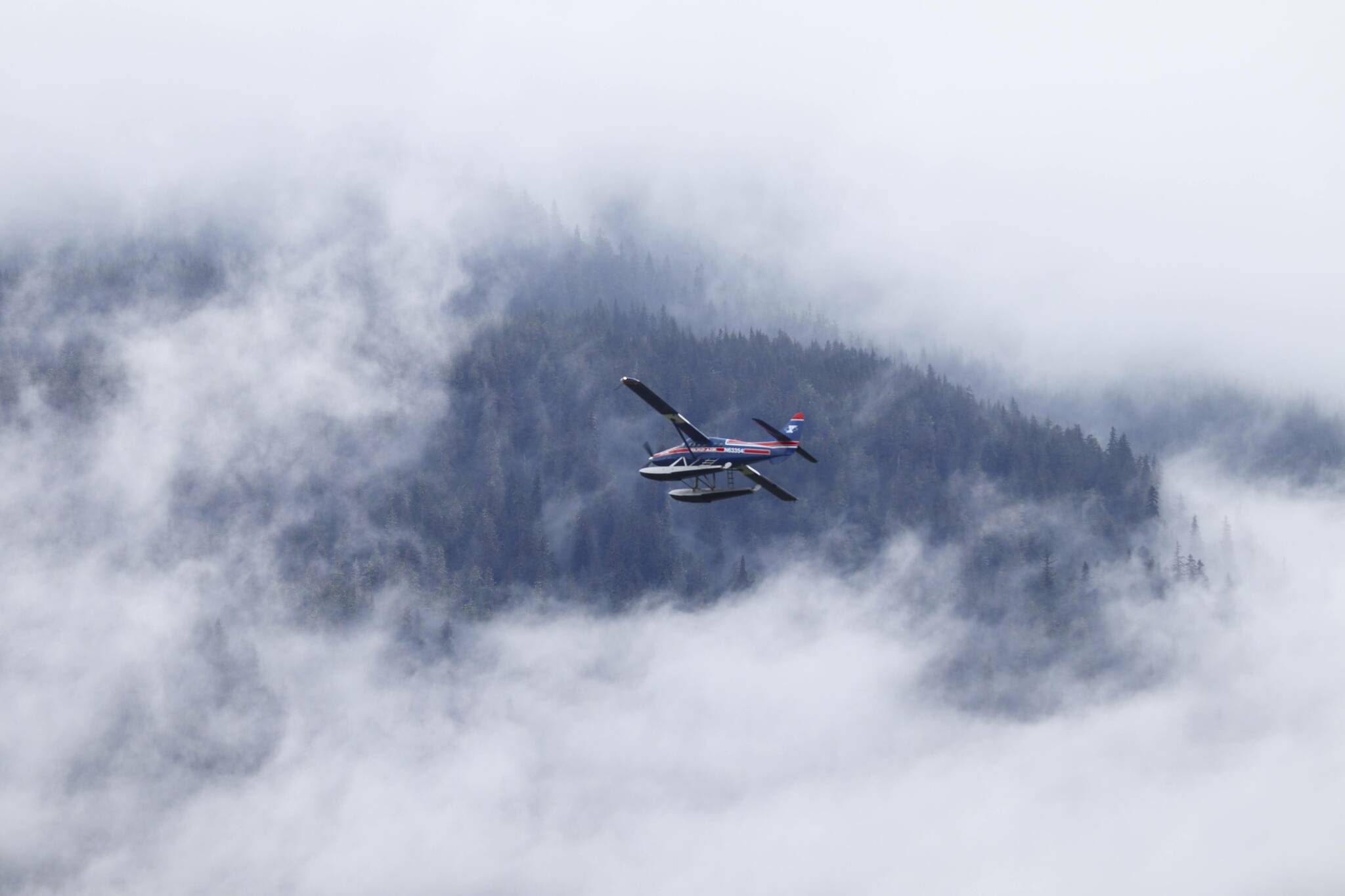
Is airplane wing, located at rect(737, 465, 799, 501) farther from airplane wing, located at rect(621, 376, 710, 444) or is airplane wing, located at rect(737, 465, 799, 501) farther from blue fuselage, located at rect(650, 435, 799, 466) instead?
airplane wing, located at rect(621, 376, 710, 444)

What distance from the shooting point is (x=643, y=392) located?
177 meters

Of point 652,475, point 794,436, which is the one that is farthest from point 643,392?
point 794,436

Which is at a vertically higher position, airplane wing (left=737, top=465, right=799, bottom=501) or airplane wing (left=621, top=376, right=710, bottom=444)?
airplane wing (left=621, top=376, right=710, bottom=444)

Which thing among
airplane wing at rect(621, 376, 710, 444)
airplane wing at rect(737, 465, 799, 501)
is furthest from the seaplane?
airplane wing at rect(621, 376, 710, 444)

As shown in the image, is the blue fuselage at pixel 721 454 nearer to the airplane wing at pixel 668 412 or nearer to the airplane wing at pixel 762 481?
the airplane wing at pixel 668 412

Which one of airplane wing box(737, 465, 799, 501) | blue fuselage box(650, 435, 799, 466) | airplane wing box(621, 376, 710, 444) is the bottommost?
airplane wing box(737, 465, 799, 501)

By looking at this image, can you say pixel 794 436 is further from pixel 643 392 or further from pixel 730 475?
pixel 643 392

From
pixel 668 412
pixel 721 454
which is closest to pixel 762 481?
pixel 721 454

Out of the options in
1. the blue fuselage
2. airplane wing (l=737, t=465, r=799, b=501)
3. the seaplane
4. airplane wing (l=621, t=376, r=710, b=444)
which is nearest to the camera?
airplane wing (l=621, t=376, r=710, b=444)

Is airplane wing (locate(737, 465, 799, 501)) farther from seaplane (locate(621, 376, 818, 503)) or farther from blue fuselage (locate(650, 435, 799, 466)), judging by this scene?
blue fuselage (locate(650, 435, 799, 466))

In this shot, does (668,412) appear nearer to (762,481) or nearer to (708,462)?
(708,462)

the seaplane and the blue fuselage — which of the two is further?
the blue fuselage

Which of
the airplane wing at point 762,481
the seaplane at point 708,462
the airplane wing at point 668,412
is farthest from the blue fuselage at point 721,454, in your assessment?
the airplane wing at point 762,481

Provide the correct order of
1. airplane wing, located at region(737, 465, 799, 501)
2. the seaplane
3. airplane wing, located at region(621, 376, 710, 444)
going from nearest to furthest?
A: airplane wing, located at region(621, 376, 710, 444)
airplane wing, located at region(737, 465, 799, 501)
the seaplane
